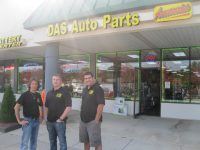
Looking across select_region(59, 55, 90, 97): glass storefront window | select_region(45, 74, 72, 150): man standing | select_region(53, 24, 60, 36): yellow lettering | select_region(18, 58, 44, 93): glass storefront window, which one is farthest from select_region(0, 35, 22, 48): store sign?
select_region(45, 74, 72, 150): man standing

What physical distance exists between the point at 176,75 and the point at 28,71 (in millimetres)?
9273

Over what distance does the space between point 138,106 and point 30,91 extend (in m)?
7.61

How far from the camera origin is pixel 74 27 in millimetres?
8477

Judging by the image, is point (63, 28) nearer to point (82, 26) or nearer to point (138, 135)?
point (82, 26)

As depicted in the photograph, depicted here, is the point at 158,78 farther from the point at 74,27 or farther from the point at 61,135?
the point at 61,135

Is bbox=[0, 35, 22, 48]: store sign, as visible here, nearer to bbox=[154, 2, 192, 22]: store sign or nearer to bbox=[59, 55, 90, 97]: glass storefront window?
bbox=[59, 55, 90, 97]: glass storefront window

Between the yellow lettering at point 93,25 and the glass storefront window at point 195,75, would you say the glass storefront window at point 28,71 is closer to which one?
the yellow lettering at point 93,25

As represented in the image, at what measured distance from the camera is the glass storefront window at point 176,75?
11.5 metres

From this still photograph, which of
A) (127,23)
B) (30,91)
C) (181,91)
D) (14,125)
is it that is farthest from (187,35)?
(14,125)

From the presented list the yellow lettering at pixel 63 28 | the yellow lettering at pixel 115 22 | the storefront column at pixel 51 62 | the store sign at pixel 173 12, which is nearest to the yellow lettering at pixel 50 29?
the yellow lettering at pixel 63 28

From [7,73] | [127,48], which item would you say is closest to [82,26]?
[127,48]

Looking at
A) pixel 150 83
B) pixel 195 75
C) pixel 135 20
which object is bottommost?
pixel 150 83

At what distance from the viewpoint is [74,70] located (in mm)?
14719

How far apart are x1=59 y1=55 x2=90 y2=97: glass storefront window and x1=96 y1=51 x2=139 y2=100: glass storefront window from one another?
910 millimetres
